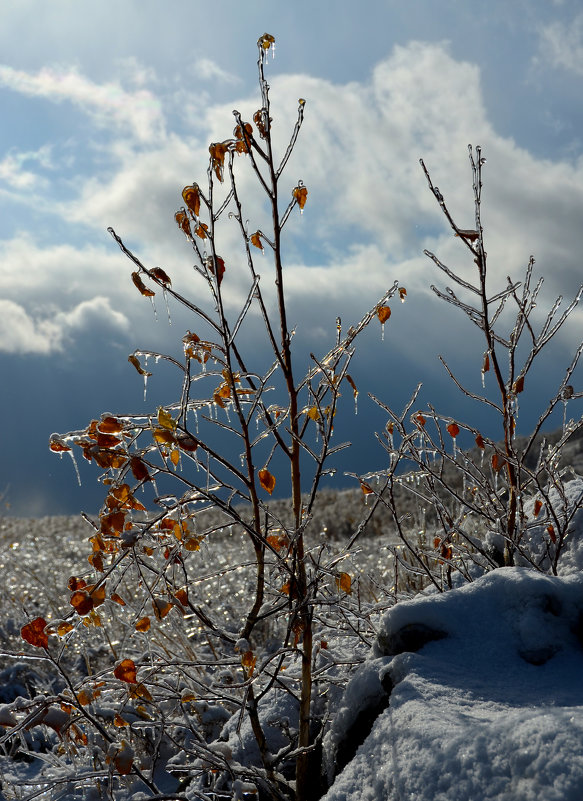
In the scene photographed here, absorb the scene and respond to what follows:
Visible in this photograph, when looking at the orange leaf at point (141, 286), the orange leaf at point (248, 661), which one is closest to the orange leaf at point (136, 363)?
the orange leaf at point (141, 286)

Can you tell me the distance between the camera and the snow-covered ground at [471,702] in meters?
1.47

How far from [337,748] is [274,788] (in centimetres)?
34

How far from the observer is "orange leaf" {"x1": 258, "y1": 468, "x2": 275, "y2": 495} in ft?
7.34

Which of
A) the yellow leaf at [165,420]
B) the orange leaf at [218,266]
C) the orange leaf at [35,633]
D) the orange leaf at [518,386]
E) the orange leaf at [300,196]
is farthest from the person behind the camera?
the orange leaf at [518,386]

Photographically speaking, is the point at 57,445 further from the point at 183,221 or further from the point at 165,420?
the point at 183,221

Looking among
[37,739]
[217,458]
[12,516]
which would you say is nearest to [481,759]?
[217,458]

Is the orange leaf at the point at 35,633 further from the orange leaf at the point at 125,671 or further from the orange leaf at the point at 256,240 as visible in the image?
the orange leaf at the point at 256,240

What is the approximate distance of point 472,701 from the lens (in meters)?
1.79

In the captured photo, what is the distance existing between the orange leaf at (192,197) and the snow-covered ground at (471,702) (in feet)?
5.19

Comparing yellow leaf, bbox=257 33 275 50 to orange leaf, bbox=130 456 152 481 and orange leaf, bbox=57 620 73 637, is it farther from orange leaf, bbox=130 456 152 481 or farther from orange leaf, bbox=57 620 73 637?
orange leaf, bbox=57 620 73 637

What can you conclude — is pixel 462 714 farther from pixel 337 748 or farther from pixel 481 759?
pixel 337 748

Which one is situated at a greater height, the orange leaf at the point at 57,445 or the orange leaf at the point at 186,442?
the orange leaf at the point at 57,445

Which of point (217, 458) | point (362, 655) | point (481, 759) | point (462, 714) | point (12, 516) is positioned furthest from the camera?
point (12, 516)

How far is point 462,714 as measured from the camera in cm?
169
